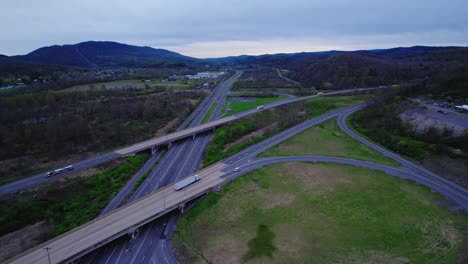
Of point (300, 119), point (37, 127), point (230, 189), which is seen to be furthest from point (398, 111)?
point (37, 127)

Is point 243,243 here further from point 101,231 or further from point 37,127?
point 37,127

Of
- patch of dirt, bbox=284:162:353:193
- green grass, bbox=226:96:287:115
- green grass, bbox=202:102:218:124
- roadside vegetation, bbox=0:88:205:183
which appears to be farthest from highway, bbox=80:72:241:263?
patch of dirt, bbox=284:162:353:193

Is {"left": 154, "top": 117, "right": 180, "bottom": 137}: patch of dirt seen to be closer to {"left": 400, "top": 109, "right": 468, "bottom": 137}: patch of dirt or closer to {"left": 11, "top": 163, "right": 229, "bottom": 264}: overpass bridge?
{"left": 11, "top": 163, "right": 229, "bottom": 264}: overpass bridge

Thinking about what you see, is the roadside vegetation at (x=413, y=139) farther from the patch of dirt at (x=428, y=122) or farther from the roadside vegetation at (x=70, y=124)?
the roadside vegetation at (x=70, y=124)

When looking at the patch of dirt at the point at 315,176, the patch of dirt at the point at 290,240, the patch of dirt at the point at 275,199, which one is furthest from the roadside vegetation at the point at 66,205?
the patch of dirt at the point at 315,176

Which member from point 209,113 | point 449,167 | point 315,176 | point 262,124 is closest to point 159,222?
point 315,176
